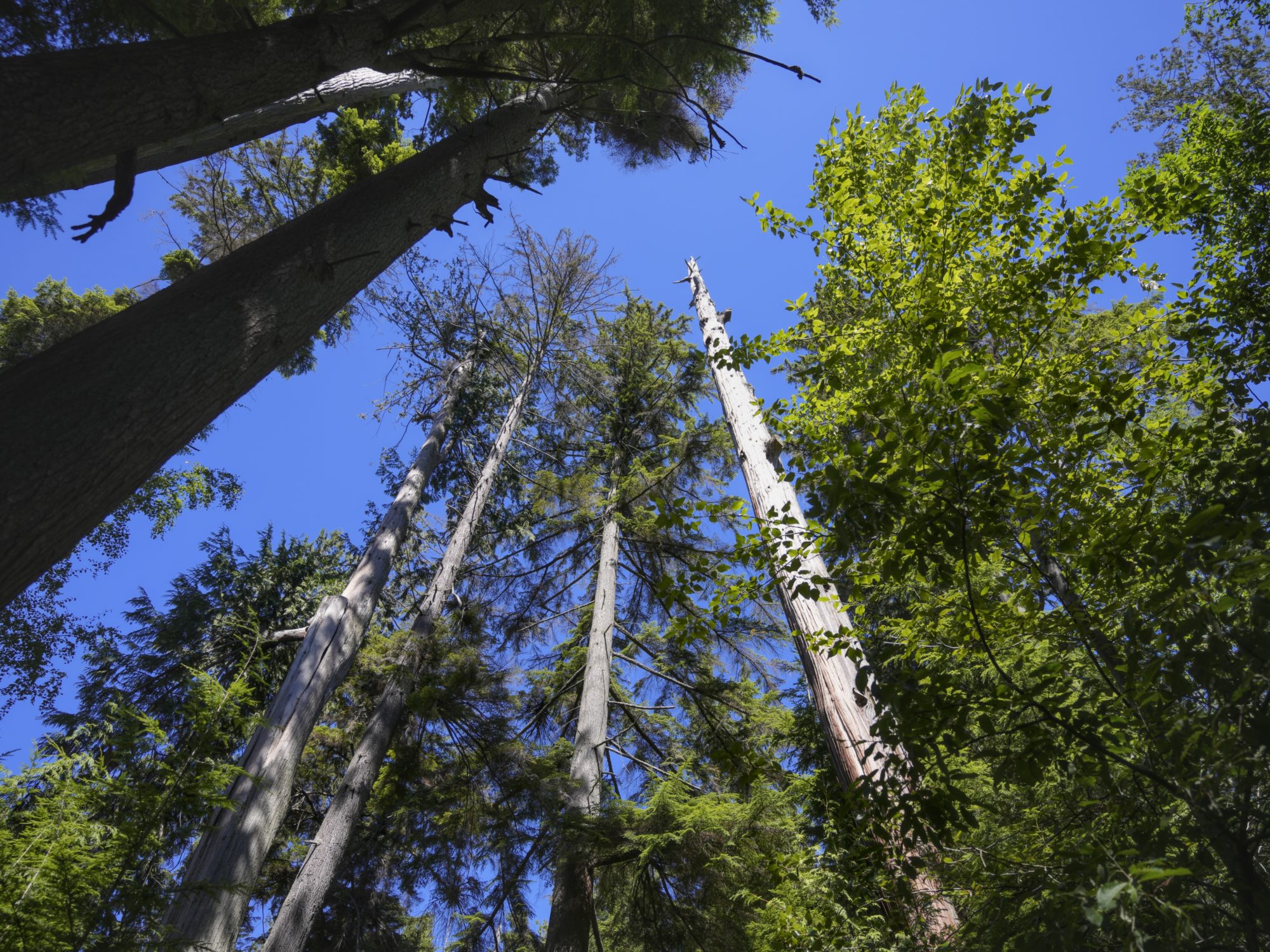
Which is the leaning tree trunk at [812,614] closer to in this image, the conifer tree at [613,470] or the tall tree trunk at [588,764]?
the conifer tree at [613,470]

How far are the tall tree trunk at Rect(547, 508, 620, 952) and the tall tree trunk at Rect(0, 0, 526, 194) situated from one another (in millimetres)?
5186

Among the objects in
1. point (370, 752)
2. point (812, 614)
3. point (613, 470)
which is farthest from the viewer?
point (613, 470)

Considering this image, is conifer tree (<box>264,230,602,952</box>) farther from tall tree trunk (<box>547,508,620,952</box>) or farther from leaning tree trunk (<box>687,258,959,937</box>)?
leaning tree trunk (<box>687,258,959,937</box>)

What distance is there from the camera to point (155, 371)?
7.64 feet

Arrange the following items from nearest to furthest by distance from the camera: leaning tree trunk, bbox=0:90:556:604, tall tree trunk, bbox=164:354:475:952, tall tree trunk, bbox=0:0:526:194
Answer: leaning tree trunk, bbox=0:90:556:604 → tall tree trunk, bbox=0:0:526:194 → tall tree trunk, bbox=164:354:475:952

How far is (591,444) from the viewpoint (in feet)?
35.5

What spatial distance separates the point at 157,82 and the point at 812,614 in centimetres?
475

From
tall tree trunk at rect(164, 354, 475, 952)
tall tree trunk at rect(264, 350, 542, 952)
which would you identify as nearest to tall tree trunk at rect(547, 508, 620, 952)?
tall tree trunk at rect(264, 350, 542, 952)

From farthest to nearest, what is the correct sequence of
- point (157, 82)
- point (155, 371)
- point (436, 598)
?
1. point (436, 598)
2. point (157, 82)
3. point (155, 371)

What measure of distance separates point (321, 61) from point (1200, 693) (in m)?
4.71

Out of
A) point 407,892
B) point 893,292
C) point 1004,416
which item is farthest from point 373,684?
point 1004,416

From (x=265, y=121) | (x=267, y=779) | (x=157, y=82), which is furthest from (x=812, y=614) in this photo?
(x=265, y=121)

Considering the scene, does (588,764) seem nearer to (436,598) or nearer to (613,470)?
(436,598)

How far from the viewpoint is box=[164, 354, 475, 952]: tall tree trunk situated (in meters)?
4.00
